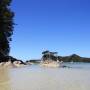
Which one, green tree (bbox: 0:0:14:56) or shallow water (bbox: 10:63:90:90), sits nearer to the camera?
shallow water (bbox: 10:63:90:90)

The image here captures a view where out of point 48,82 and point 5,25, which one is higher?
point 5,25

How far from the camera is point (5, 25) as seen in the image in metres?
55.9

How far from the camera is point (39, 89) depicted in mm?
16062

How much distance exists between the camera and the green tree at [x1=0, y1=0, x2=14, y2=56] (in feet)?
177

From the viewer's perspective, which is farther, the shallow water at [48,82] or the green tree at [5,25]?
the green tree at [5,25]

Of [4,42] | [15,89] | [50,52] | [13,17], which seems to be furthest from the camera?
[50,52]

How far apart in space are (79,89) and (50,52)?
105 meters

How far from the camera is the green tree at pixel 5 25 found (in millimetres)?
54028

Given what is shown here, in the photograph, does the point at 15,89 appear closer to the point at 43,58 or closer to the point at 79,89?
the point at 79,89

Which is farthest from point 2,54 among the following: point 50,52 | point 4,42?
point 50,52

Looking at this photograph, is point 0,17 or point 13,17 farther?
point 13,17

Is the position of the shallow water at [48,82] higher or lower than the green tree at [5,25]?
lower

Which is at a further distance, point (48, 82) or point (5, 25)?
point (5, 25)

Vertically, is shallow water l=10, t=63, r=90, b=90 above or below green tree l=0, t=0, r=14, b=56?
below
